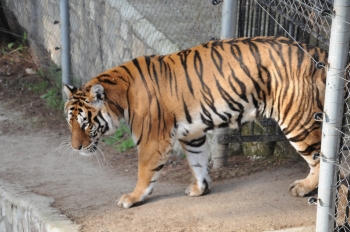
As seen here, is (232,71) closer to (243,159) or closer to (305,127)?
(305,127)

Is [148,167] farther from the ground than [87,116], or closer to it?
closer to it

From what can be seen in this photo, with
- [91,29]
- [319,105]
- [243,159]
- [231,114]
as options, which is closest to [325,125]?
[319,105]

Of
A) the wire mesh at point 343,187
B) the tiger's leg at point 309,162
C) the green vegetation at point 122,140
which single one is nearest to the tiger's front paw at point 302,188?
the tiger's leg at point 309,162

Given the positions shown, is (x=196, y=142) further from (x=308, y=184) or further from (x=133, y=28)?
(x=133, y=28)

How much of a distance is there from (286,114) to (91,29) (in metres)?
4.26

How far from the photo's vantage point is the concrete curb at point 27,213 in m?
5.42

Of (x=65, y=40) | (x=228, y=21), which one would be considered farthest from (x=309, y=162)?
(x=65, y=40)

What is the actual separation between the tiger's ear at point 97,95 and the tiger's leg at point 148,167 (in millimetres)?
490

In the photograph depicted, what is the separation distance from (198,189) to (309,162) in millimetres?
1003

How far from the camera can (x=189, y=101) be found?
219 inches

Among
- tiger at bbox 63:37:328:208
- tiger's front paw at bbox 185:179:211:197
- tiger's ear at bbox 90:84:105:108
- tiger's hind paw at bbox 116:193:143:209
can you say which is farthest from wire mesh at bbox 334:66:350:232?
tiger's ear at bbox 90:84:105:108

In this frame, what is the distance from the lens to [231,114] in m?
5.56

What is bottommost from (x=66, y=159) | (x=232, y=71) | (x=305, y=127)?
(x=66, y=159)

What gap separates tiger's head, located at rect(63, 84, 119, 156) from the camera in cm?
552
